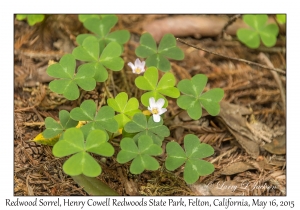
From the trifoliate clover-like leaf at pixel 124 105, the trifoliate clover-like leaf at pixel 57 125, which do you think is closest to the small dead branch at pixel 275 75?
the trifoliate clover-like leaf at pixel 124 105

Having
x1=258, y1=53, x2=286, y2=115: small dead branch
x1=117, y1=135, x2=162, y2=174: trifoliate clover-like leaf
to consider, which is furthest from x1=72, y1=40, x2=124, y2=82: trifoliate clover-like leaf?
x1=258, y1=53, x2=286, y2=115: small dead branch

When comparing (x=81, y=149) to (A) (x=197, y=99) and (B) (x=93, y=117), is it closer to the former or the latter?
(B) (x=93, y=117)

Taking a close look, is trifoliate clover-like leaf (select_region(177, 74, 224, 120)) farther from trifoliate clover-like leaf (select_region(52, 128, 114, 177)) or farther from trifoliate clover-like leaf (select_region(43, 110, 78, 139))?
trifoliate clover-like leaf (select_region(43, 110, 78, 139))

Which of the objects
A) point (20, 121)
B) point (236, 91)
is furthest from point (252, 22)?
point (20, 121)

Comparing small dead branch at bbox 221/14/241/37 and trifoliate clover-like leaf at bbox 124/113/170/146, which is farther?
small dead branch at bbox 221/14/241/37

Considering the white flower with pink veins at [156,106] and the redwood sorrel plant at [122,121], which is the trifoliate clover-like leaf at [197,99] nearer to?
the redwood sorrel plant at [122,121]

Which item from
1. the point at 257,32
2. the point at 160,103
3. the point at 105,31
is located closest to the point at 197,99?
the point at 160,103
